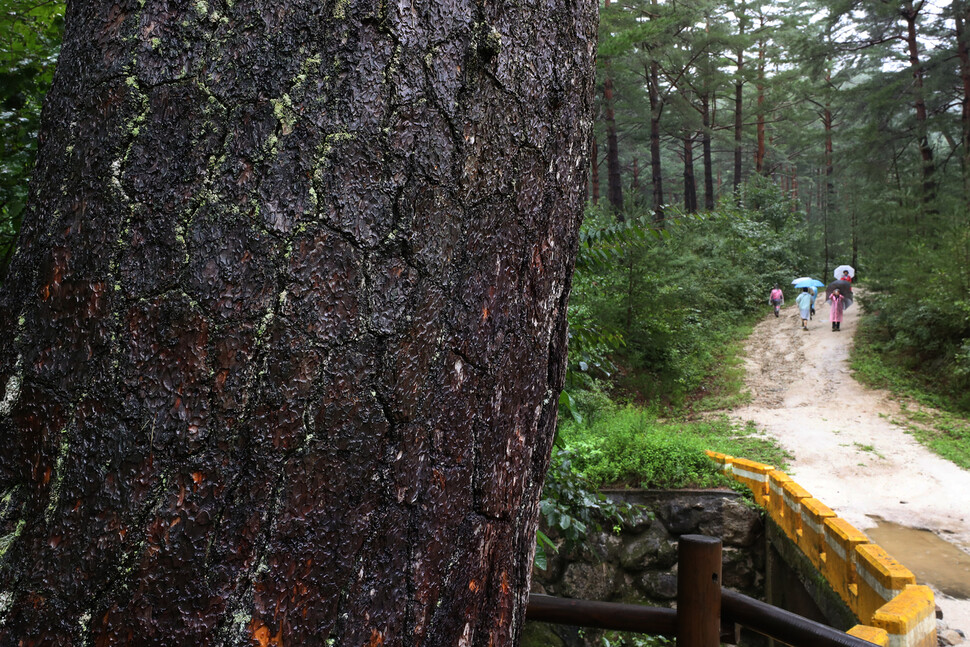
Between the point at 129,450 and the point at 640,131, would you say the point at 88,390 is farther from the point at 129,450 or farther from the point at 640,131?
the point at 640,131

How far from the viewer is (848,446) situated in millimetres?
9656

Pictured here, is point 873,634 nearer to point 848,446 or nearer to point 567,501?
point 567,501

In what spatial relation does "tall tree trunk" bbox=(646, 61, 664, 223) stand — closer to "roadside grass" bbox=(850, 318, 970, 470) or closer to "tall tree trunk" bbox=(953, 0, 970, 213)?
"tall tree trunk" bbox=(953, 0, 970, 213)

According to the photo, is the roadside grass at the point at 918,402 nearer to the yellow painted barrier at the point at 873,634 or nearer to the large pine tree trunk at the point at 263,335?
the yellow painted barrier at the point at 873,634

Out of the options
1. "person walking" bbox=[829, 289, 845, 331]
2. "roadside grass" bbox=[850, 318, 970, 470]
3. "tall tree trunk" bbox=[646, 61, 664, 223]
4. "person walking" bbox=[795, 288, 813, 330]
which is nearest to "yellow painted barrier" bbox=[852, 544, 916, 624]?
"roadside grass" bbox=[850, 318, 970, 470]

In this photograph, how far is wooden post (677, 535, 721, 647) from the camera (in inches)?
A: 72.7

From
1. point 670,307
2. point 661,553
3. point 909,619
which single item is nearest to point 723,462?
point 661,553

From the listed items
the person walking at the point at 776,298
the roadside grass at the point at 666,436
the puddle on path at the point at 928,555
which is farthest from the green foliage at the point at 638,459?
the person walking at the point at 776,298

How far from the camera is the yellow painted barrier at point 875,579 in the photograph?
3.73m

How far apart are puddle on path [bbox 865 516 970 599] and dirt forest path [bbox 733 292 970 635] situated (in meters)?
0.05

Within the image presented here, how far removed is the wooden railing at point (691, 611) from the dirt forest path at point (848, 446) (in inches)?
163

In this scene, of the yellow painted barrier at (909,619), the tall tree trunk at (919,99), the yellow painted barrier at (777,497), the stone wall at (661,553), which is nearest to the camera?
the yellow painted barrier at (909,619)

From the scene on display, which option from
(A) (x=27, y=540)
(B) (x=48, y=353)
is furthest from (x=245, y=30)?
(A) (x=27, y=540)

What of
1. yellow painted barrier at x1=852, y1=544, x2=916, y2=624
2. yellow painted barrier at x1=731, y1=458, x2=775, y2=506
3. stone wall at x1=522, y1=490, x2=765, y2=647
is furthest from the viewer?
yellow painted barrier at x1=731, y1=458, x2=775, y2=506
